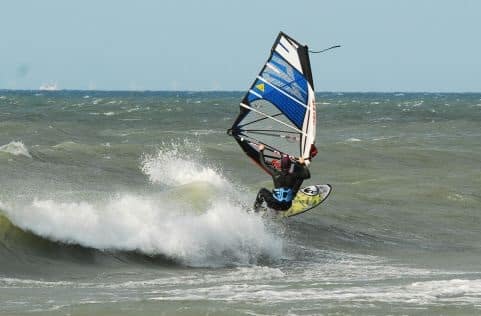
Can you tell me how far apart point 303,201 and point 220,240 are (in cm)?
121

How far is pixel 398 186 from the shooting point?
66.0 ft

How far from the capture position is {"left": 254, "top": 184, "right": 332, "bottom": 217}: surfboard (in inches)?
489

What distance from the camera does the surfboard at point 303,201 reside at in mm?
12422

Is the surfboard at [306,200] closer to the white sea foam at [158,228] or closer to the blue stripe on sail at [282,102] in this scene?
the white sea foam at [158,228]

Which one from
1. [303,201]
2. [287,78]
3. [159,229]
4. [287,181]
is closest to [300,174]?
[287,181]

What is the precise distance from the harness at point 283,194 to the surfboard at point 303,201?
666 mm

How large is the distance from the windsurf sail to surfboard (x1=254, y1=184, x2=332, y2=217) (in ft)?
2.30

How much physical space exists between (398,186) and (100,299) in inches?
489

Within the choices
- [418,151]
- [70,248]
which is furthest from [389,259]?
[418,151]

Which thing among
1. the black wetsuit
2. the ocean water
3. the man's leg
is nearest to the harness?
the black wetsuit

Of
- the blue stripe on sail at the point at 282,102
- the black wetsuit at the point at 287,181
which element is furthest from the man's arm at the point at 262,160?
the blue stripe on sail at the point at 282,102

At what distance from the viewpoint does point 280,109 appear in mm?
12445

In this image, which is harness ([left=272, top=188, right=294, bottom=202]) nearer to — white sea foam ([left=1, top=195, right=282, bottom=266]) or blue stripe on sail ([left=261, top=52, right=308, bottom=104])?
white sea foam ([left=1, top=195, right=282, bottom=266])

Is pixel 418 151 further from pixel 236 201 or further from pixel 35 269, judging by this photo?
pixel 35 269
